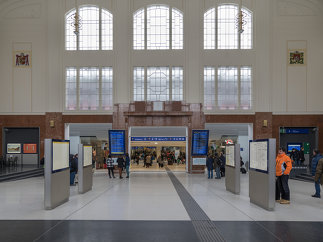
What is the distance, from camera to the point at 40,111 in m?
22.9

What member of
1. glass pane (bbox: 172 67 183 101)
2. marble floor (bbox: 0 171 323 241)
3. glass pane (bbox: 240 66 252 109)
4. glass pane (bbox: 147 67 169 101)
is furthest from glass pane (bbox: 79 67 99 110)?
marble floor (bbox: 0 171 323 241)

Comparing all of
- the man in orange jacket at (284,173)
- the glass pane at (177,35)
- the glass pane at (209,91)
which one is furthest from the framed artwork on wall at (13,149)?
the man in orange jacket at (284,173)

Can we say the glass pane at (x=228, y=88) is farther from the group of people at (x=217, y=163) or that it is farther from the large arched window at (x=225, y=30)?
the group of people at (x=217, y=163)

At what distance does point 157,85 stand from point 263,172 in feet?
46.9

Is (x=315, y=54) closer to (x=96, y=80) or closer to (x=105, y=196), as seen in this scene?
(x=96, y=80)

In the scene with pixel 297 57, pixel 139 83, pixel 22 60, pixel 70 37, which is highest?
pixel 70 37

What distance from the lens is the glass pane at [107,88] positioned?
22.4 metres

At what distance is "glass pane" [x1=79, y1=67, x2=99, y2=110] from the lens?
22.5 meters

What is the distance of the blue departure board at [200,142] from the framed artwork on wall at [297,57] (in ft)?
27.3

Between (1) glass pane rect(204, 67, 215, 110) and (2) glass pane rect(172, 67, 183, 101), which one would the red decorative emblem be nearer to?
(2) glass pane rect(172, 67, 183, 101)

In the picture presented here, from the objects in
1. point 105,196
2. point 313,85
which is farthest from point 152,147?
point 105,196

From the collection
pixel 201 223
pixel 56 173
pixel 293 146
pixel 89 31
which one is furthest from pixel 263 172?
pixel 89 31

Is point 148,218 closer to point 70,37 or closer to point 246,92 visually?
point 246,92

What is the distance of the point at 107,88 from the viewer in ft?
73.6
